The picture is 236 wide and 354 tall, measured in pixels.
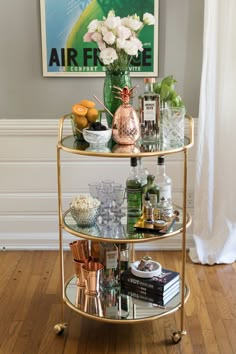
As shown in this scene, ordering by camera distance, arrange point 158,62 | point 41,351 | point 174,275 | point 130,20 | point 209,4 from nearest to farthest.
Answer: point 130,20
point 41,351
point 174,275
point 209,4
point 158,62

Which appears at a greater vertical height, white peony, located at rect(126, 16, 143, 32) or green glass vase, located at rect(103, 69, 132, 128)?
white peony, located at rect(126, 16, 143, 32)

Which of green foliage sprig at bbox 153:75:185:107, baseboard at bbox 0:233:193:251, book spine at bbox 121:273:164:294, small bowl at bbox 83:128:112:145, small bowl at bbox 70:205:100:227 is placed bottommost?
baseboard at bbox 0:233:193:251

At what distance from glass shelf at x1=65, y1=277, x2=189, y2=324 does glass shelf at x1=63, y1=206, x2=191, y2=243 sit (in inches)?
13.5

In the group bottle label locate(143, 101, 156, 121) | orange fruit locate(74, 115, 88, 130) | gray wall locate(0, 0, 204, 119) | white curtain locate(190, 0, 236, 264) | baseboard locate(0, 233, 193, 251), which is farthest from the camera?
baseboard locate(0, 233, 193, 251)

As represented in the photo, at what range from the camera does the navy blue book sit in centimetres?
240

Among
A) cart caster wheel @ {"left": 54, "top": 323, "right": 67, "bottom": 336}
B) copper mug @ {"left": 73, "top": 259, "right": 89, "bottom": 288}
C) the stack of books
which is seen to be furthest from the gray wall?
cart caster wheel @ {"left": 54, "top": 323, "right": 67, "bottom": 336}

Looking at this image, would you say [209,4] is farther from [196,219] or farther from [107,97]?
[196,219]

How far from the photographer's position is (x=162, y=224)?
235 cm

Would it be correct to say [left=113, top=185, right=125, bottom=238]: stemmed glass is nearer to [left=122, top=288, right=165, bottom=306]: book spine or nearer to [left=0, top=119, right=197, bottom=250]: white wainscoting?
[left=122, top=288, right=165, bottom=306]: book spine

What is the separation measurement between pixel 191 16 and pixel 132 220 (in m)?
1.37

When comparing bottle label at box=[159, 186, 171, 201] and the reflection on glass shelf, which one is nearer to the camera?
the reflection on glass shelf

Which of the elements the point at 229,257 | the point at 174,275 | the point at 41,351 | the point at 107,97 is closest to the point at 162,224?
the point at 174,275

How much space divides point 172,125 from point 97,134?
1.07ft

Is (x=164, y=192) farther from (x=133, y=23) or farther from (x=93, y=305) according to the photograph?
(x=133, y=23)
